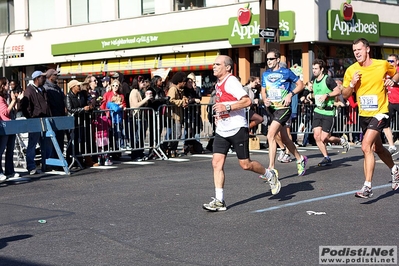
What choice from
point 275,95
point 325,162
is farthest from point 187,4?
point 275,95

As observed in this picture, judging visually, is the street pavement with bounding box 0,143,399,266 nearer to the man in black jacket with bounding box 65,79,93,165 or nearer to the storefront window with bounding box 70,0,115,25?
the man in black jacket with bounding box 65,79,93,165

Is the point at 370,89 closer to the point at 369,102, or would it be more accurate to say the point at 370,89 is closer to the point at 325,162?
the point at 369,102

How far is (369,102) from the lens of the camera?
33.0ft

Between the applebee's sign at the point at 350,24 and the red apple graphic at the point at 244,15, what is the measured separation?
3076mm

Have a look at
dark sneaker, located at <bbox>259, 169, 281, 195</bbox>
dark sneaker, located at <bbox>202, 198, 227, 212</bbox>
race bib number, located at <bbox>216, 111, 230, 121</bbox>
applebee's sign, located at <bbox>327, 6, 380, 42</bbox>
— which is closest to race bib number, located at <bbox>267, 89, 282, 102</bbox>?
dark sneaker, located at <bbox>259, 169, 281, 195</bbox>

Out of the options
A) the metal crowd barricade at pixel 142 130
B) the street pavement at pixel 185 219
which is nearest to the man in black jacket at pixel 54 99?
the metal crowd barricade at pixel 142 130

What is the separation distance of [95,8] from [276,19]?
56.7 feet

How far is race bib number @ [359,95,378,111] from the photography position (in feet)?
32.8

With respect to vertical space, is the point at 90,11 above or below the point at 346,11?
above

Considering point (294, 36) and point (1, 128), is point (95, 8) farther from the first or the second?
point (1, 128)

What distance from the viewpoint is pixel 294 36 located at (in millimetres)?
29016

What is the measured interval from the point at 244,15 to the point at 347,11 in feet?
13.0

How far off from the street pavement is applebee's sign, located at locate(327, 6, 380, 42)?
1621 cm

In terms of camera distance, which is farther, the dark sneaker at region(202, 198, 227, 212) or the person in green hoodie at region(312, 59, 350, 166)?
the person in green hoodie at region(312, 59, 350, 166)
